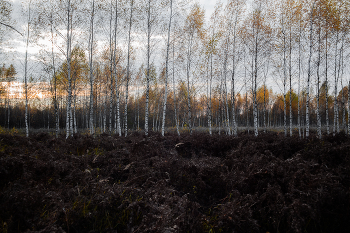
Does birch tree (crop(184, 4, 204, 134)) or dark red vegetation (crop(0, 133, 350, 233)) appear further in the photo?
birch tree (crop(184, 4, 204, 134))

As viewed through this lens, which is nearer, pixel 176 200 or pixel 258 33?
pixel 176 200

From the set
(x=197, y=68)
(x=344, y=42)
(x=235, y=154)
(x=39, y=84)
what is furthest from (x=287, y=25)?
(x=39, y=84)

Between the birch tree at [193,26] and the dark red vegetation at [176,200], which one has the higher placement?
the birch tree at [193,26]

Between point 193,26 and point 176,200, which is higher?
point 193,26

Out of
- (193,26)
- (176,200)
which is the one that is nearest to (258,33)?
(193,26)

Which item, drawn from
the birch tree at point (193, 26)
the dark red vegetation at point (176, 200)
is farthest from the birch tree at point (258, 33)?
the dark red vegetation at point (176, 200)

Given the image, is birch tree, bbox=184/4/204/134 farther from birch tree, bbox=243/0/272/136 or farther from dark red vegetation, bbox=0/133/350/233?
dark red vegetation, bbox=0/133/350/233

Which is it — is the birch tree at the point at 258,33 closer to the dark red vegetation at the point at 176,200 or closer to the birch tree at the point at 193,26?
the birch tree at the point at 193,26

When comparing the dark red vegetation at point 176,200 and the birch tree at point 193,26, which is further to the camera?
the birch tree at point 193,26

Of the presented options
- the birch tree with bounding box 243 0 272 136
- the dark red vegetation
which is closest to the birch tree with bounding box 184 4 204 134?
the birch tree with bounding box 243 0 272 136

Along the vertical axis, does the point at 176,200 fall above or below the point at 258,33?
below

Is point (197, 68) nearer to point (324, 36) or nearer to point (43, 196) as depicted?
point (324, 36)

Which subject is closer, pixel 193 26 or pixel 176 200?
pixel 176 200

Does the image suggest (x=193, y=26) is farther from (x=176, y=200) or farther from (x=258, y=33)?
(x=176, y=200)
